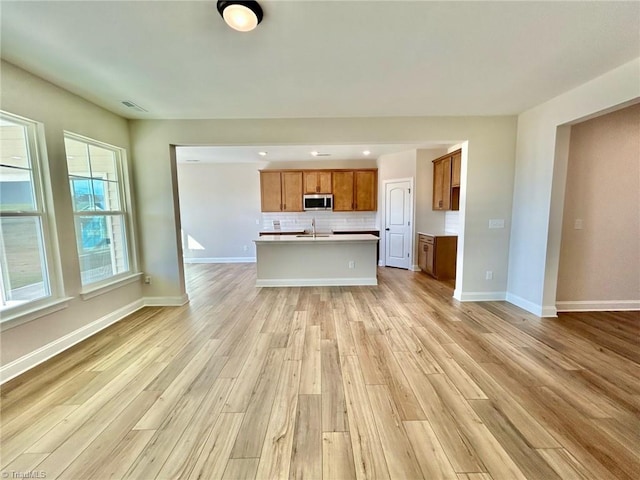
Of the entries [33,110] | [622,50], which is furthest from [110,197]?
[622,50]

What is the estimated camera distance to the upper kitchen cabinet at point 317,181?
21.6 ft

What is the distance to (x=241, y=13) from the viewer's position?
1513 mm

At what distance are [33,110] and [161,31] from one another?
5.22ft

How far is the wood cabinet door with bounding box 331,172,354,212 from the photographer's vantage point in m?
6.60

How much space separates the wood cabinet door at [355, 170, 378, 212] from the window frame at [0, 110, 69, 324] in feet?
18.2

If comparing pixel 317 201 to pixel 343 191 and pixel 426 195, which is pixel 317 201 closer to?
pixel 343 191

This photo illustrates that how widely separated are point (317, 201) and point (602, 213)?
4.96m

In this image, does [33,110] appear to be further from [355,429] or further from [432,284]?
[432,284]

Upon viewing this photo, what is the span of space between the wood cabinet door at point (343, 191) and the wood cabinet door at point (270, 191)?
1.42 m

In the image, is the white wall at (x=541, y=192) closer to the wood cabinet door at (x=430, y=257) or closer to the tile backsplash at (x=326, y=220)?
the wood cabinet door at (x=430, y=257)

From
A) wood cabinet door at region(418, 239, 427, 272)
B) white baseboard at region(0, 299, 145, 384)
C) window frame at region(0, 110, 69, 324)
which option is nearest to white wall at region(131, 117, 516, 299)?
white baseboard at region(0, 299, 145, 384)

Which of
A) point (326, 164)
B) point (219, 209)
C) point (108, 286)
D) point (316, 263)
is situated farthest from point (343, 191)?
point (108, 286)

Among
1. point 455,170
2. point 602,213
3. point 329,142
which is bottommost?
point 602,213

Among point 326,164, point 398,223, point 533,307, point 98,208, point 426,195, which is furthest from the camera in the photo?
point 326,164
